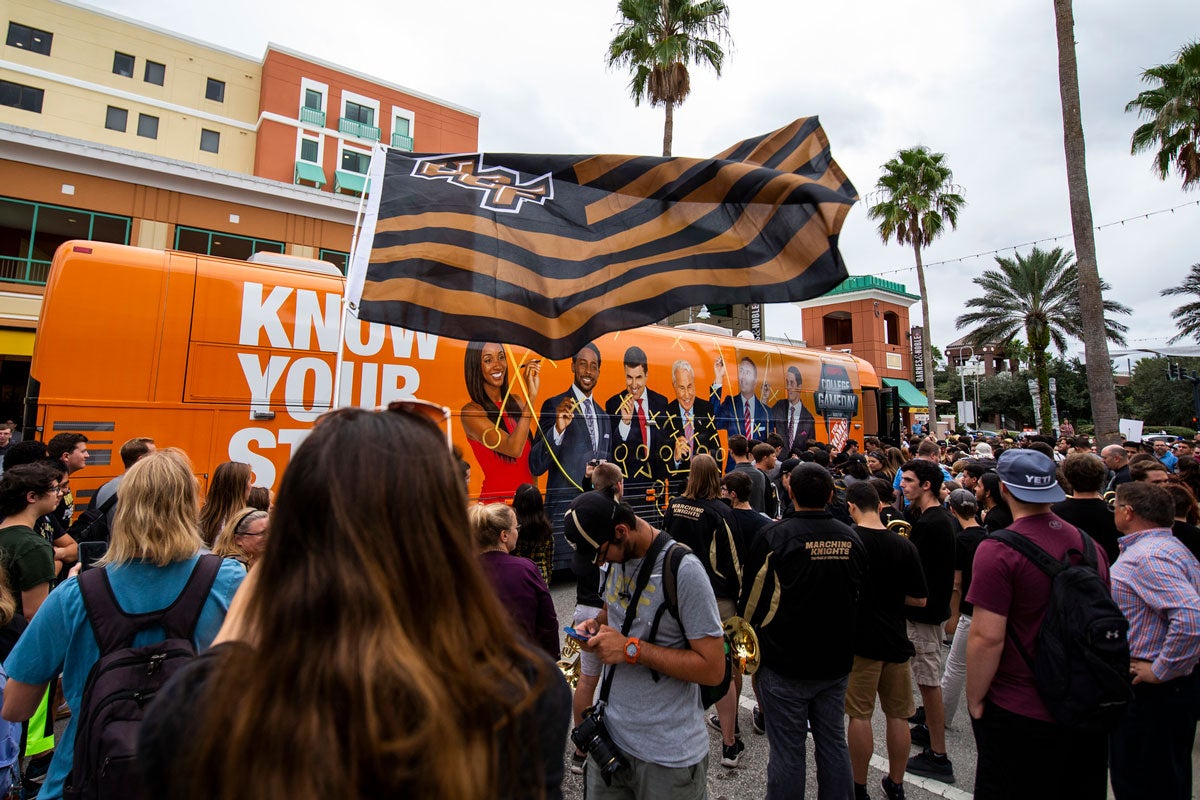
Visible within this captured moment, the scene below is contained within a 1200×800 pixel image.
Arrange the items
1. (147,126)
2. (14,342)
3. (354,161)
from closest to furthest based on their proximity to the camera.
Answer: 1. (14,342)
2. (147,126)
3. (354,161)

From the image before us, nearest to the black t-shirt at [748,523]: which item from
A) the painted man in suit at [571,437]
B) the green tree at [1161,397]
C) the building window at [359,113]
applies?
the painted man in suit at [571,437]

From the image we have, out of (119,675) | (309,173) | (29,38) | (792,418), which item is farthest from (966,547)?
(29,38)

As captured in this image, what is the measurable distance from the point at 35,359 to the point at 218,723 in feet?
20.3

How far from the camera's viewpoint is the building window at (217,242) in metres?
20.8

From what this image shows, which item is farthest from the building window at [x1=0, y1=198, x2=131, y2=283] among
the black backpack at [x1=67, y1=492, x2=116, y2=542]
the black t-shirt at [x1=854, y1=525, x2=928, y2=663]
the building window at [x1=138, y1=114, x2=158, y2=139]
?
the black t-shirt at [x1=854, y1=525, x2=928, y2=663]

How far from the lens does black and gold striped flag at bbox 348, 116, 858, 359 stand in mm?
2842

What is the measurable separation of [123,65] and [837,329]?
45.0 meters

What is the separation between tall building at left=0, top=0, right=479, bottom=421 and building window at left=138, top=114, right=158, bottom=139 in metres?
0.06

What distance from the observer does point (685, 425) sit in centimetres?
946

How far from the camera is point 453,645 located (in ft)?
3.13

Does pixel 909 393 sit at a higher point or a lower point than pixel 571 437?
higher

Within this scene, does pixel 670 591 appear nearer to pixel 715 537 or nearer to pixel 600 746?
pixel 600 746

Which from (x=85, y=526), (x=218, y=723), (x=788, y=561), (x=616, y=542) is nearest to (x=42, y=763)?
(x=85, y=526)

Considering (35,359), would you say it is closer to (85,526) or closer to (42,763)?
(85,526)
